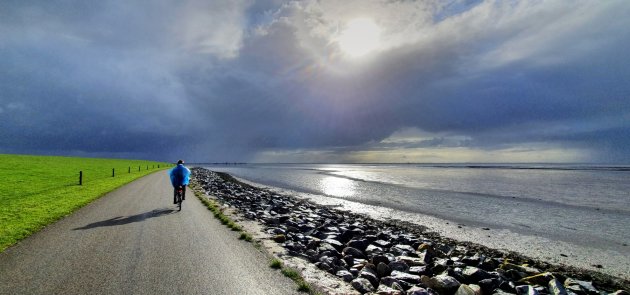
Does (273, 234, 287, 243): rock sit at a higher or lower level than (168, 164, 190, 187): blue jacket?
lower

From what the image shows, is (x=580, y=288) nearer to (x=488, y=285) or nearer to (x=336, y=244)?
(x=488, y=285)

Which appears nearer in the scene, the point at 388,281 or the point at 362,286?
the point at 362,286

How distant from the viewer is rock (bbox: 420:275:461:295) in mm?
7535

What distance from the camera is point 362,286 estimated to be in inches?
299

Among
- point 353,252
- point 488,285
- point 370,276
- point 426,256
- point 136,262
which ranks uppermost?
point 136,262

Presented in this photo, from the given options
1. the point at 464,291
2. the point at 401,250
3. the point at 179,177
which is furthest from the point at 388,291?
the point at 179,177

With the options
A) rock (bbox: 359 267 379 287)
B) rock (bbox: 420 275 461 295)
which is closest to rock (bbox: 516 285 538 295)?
rock (bbox: 420 275 461 295)

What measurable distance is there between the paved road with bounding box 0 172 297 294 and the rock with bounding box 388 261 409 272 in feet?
12.4

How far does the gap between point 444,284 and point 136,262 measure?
27.8 ft

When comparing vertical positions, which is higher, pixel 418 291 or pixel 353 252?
pixel 418 291

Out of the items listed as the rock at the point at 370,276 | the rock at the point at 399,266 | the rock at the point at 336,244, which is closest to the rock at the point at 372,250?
the rock at the point at 336,244

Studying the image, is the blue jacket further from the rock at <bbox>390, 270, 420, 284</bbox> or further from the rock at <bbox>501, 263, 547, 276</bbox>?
the rock at <bbox>501, 263, 547, 276</bbox>

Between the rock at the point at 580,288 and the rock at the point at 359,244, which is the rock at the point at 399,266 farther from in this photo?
the rock at the point at 580,288

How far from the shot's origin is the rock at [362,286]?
24.6 feet
